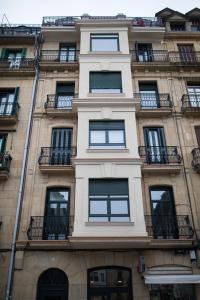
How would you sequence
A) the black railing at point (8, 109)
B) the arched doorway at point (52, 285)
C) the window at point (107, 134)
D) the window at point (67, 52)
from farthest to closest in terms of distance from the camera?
the window at point (67, 52) → the black railing at point (8, 109) → the window at point (107, 134) → the arched doorway at point (52, 285)

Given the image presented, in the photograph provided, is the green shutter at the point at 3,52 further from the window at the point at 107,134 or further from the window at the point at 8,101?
the window at the point at 107,134

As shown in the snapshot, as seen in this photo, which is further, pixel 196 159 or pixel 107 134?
pixel 107 134

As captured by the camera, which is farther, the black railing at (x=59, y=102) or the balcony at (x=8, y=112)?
the black railing at (x=59, y=102)

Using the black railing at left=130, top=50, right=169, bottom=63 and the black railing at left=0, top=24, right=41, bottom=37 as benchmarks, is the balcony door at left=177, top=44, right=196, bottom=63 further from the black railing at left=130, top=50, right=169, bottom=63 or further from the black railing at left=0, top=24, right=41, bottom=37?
the black railing at left=0, top=24, right=41, bottom=37

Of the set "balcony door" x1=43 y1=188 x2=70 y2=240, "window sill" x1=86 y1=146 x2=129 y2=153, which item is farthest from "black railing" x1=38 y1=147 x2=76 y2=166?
"balcony door" x1=43 y1=188 x2=70 y2=240

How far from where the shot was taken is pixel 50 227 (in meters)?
12.5

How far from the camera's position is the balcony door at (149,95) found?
16.2 meters

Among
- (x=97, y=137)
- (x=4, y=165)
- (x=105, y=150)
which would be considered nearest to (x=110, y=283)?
(x=105, y=150)

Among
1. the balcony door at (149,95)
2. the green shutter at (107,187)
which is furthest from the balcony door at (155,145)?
the green shutter at (107,187)

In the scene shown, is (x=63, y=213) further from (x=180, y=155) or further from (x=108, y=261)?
(x=180, y=155)

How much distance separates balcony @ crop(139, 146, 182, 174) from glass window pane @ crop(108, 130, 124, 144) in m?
1.10

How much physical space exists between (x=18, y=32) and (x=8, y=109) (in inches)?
270

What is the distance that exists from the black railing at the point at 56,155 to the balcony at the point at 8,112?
2453 mm

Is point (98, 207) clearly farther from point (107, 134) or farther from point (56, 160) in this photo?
point (107, 134)
